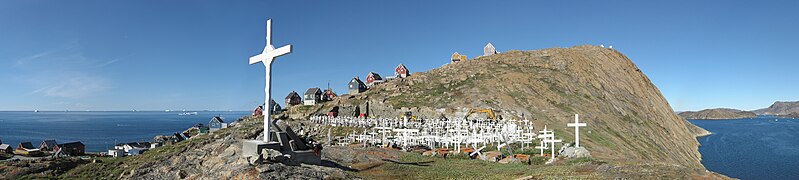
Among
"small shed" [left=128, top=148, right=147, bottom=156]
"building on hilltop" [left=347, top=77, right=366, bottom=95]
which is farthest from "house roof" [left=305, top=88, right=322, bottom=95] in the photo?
"small shed" [left=128, top=148, right=147, bottom=156]

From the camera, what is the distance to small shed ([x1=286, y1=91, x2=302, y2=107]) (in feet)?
281

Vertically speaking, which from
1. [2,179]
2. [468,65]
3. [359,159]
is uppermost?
[468,65]

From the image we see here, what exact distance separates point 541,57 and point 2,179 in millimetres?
87812

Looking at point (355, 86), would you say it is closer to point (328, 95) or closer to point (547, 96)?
point (328, 95)

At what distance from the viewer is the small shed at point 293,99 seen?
85.5m

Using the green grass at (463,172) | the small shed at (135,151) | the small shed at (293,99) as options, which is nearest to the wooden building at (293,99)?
the small shed at (293,99)

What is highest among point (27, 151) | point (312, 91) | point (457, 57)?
point (457, 57)

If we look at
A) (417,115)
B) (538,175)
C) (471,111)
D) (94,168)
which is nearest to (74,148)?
(94,168)

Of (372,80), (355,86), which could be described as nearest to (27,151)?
(355,86)

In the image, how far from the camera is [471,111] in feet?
185

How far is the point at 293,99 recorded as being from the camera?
283ft

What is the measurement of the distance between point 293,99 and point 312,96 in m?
7.31

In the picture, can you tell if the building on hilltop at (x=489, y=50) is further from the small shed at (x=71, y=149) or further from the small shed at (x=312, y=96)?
the small shed at (x=71, y=149)

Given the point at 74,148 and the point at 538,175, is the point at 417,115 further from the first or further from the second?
the point at 74,148
